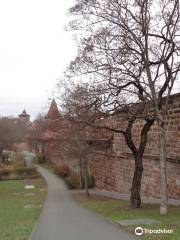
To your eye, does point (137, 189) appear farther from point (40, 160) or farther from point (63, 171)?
point (40, 160)

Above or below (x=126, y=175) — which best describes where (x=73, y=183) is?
below

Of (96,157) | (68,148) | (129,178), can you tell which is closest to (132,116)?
(129,178)

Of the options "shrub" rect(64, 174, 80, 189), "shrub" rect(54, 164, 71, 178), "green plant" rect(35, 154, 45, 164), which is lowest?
"shrub" rect(64, 174, 80, 189)

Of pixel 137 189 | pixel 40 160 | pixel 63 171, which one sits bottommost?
pixel 63 171

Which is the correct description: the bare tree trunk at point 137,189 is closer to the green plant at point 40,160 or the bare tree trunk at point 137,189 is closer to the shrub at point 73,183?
the shrub at point 73,183

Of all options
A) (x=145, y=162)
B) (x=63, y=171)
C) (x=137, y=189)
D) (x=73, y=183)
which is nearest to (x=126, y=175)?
(x=145, y=162)

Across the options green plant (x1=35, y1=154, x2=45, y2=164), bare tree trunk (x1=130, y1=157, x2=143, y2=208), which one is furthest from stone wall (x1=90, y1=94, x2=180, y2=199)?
green plant (x1=35, y1=154, x2=45, y2=164)

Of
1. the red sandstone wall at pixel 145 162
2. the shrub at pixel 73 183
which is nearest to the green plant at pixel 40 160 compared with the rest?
the shrub at pixel 73 183

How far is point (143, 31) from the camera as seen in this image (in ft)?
49.7

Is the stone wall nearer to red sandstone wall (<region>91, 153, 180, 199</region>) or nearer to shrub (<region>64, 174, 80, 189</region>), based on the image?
red sandstone wall (<region>91, 153, 180, 199</region>)

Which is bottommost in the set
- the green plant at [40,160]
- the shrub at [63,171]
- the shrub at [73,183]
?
the shrub at [73,183]

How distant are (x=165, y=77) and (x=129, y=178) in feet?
42.9

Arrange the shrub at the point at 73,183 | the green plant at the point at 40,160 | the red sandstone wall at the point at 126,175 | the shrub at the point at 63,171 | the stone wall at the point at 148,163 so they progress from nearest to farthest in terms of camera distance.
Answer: the stone wall at the point at 148,163, the red sandstone wall at the point at 126,175, the shrub at the point at 73,183, the shrub at the point at 63,171, the green plant at the point at 40,160

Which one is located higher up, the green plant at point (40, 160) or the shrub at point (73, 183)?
the green plant at point (40, 160)
